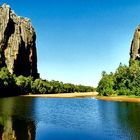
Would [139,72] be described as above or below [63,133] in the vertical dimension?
above

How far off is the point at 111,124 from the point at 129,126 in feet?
12.3

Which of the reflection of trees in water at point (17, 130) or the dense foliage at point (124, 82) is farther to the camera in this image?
the dense foliage at point (124, 82)

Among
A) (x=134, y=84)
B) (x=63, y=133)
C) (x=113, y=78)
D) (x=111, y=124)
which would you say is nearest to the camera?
(x=63, y=133)

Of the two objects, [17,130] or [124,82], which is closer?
[17,130]

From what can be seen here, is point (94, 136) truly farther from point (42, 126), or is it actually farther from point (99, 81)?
point (99, 81)

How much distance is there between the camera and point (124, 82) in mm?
154875

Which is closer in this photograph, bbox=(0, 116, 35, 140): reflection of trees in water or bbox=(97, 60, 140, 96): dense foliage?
bbox=(0, 116, 35, 140): reflection of trees in water

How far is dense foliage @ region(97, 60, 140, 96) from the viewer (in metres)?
149

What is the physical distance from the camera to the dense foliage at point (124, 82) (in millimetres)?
149250

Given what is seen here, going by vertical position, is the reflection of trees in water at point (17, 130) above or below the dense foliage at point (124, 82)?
below

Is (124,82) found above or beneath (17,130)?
above

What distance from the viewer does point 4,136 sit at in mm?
38250

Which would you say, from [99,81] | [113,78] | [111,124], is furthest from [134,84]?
[111,124]

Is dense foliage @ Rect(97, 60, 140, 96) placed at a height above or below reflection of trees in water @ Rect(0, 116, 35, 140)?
above
